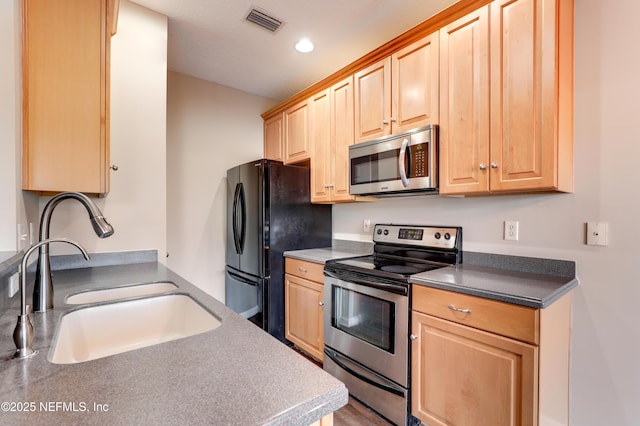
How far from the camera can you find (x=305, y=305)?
244 cm

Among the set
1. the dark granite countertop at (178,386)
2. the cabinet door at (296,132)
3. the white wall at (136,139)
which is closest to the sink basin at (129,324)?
the dark granite countertop at (178,386)

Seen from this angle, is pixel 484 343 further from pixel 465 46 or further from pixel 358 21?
pixel 358 21

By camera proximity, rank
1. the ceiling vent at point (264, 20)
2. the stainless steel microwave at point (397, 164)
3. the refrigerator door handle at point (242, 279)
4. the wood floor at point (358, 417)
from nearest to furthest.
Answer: the wood floor at point (358, 417) → the stainless steel microwave at point (397, 164) → the ceiling vent at point (264, 20) → the refrigerator door handle at point (242, 279)

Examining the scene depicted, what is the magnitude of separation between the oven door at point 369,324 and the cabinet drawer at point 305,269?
4.5 inches

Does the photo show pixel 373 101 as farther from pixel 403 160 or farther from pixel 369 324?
pixel 369 324

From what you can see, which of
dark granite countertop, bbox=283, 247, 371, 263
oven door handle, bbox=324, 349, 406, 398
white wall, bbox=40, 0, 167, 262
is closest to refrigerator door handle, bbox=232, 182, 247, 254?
dark granite countertop, bbox=283, 247, 371, 263

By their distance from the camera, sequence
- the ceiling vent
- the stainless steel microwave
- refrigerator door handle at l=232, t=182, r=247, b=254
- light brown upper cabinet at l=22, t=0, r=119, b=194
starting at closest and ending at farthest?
light brown upper cabinet at l=22, t=0, r=119, b=194 → the stainless steel microwave → the ceiling vent → refrigerator door handle at l=232, t=182, r=247, b=254

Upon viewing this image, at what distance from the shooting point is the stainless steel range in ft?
5.49

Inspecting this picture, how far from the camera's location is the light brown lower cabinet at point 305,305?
231cm

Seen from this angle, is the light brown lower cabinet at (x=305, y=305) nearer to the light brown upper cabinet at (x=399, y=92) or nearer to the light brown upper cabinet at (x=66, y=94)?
the light brown upper cabinet at (x=399, y=92)

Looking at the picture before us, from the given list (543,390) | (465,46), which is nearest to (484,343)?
(543,390)

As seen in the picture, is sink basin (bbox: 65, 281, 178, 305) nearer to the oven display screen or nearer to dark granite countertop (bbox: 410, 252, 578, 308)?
dark granite countertop (bbox: 410, 252, 578, 308)

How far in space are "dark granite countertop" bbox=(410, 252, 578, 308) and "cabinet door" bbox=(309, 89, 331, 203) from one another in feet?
4.12

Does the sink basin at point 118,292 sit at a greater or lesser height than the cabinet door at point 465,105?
lesser
